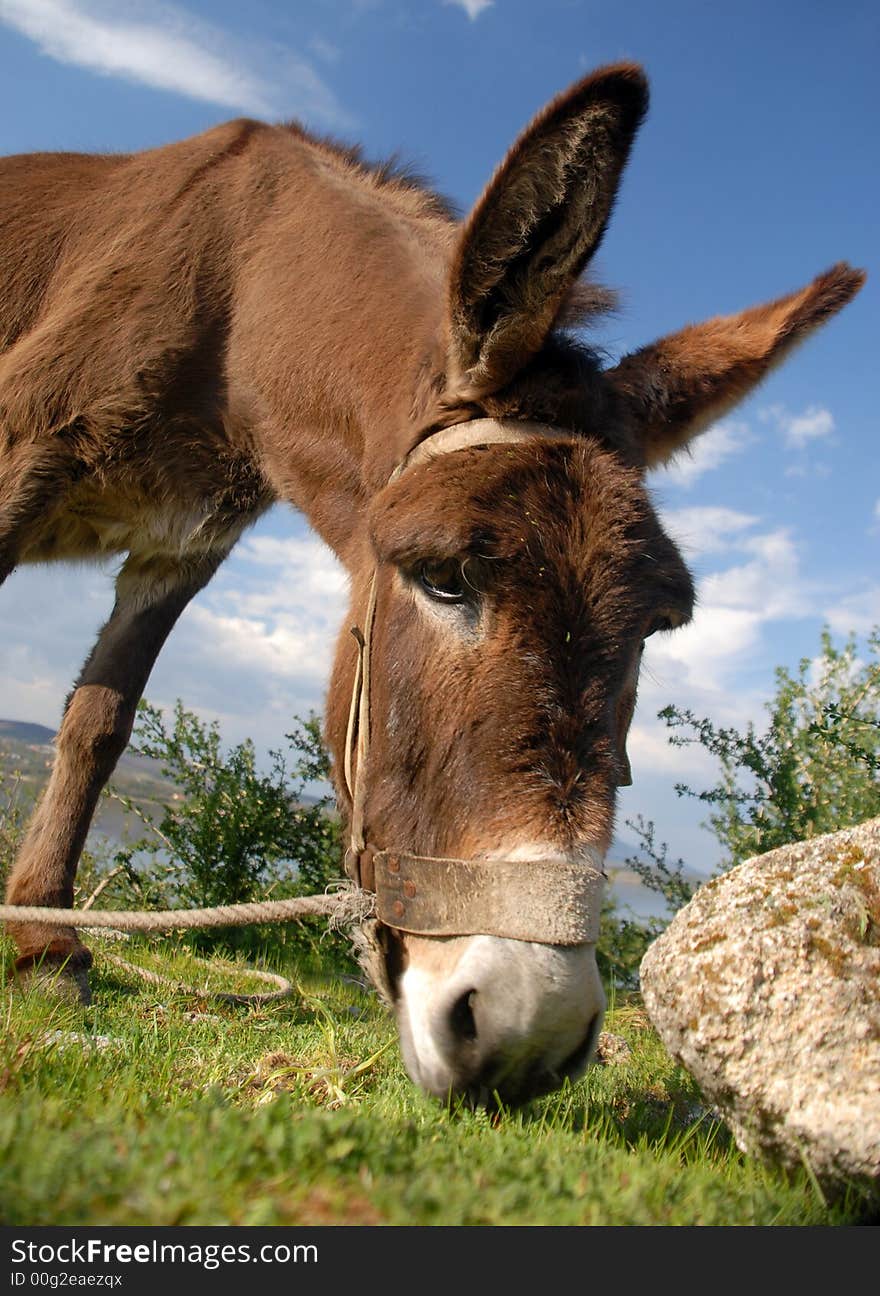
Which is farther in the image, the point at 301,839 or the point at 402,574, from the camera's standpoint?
the point at 301,839

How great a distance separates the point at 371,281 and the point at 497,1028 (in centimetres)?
283

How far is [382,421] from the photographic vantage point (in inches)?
120

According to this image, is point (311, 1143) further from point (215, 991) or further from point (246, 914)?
point (215, 991)

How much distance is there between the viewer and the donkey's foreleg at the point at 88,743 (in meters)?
3.69

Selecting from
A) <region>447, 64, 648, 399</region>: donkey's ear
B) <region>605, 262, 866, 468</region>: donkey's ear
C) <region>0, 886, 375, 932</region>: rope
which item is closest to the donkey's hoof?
<region>0, 886, 375, 932</region>: rope

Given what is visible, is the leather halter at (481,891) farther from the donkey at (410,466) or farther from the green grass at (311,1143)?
the green grass at (311,1143)

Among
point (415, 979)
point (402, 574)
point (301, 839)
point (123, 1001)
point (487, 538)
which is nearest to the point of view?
point (415, 979)

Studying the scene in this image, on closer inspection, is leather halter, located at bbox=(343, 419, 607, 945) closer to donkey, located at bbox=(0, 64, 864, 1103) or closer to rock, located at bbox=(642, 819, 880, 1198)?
donkey, located at bbox=(0, 64, 864, 1103)

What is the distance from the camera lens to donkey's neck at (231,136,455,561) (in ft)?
10.3

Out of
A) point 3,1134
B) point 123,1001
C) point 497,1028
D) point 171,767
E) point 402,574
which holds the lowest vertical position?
point 123,1001
